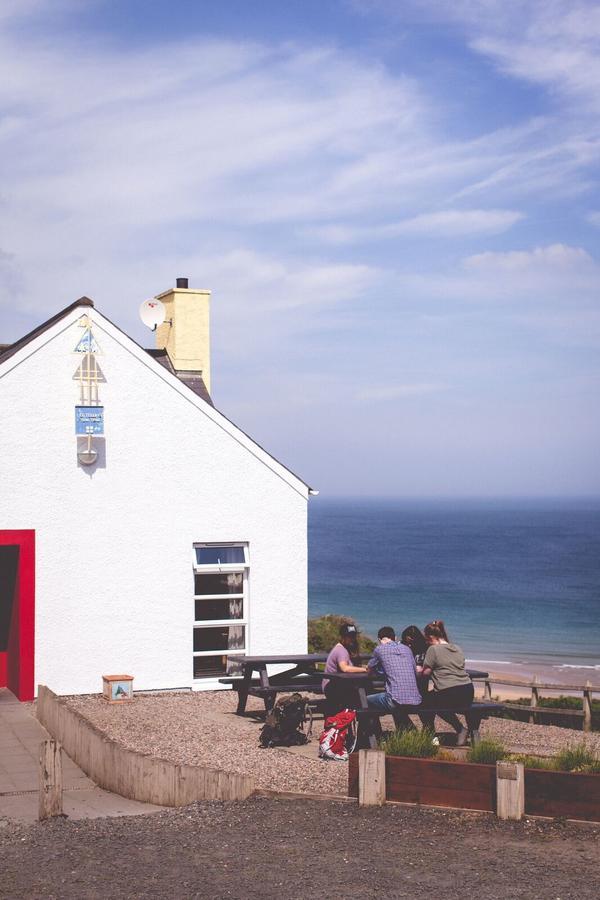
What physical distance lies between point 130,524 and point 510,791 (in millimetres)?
9089

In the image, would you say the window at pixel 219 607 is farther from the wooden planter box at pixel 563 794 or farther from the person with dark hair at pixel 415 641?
the wooden planter box at pixel 563 794

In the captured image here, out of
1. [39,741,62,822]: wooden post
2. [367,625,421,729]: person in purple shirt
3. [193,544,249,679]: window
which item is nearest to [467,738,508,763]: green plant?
[367,625,421,729]: person in purple shirt

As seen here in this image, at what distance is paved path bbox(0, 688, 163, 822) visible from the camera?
995cm

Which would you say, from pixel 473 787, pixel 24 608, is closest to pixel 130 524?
pixel 24 608

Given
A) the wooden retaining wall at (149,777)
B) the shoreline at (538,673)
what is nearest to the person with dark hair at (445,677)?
the wooden retaining wall at (149,777)

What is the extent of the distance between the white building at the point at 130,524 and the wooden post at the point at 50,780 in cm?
662

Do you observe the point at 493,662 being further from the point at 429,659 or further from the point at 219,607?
the point at 429,659

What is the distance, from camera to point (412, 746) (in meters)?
9.91

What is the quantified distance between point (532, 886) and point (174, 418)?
10.9 m

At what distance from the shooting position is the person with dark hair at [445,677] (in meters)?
12.0

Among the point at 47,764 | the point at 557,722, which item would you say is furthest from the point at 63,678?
the point at 557,722

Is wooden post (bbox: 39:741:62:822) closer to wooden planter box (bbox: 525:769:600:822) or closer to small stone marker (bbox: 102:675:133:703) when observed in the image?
wooden planter box (bbox: 525:769:600:822)

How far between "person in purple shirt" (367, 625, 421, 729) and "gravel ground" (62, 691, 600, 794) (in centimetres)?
83

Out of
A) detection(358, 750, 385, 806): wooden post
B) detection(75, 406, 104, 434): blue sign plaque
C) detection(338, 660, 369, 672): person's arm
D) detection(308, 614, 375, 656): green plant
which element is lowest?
detection(308, 614, 375, 656): green plant
